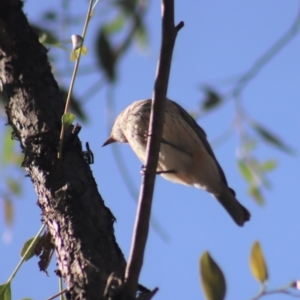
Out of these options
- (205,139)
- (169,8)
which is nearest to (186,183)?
(205,139)

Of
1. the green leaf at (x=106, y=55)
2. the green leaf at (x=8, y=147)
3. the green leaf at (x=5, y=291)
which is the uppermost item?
the green leaf at (x=8, y=147)

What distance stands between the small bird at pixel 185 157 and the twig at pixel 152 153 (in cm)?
170

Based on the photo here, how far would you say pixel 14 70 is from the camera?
2.31 metres

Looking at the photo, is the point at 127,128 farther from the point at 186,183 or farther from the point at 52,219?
the point at 52,219

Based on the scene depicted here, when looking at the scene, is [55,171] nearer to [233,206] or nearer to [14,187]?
[14,187]

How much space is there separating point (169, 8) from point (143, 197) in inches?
19.1

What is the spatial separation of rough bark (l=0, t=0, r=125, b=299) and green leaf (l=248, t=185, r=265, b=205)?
26.0 inches

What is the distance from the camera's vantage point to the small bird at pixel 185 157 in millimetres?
3461

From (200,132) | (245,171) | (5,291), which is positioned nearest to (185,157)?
(200,132)

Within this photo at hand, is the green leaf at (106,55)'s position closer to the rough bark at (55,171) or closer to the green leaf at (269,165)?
the rough bark at (55,171)

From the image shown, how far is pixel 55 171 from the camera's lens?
2.05 metres

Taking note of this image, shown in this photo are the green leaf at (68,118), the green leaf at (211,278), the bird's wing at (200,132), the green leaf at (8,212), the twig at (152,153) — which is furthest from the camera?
the bird's wing at (200,132)

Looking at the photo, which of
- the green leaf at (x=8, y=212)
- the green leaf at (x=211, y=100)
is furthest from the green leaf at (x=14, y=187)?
the green leaf at (x=211, y=100)

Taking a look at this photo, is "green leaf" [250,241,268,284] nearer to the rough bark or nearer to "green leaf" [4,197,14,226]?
the rough bark
